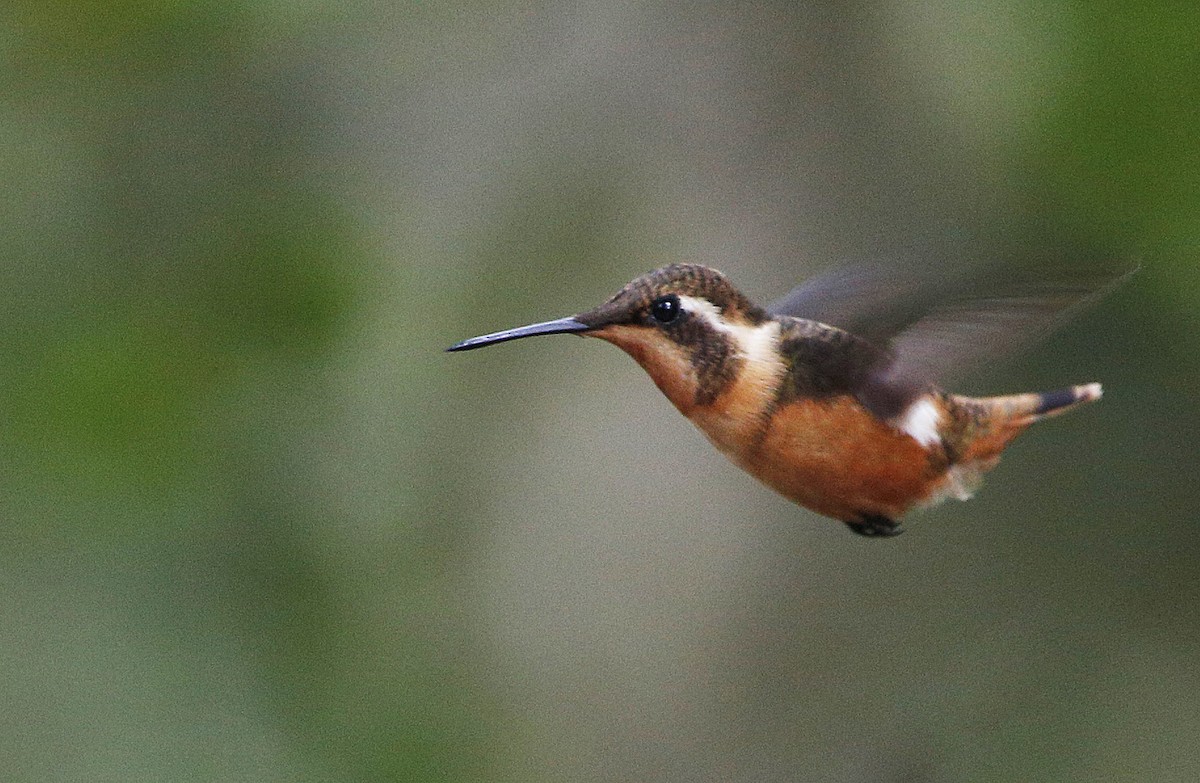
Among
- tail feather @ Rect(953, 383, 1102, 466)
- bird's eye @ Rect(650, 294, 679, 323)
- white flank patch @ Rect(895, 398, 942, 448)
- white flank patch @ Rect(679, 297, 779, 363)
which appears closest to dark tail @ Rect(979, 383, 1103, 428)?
tail feather @ Rect(953, 383, 1102, 466)

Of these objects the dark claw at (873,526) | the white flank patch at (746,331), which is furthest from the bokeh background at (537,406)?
the dark claw at (873,526)

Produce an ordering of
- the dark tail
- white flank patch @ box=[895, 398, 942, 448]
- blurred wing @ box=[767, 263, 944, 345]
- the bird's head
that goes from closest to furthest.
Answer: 1. the bird's head
2. blurred wing @ box=[767, 263, 944, 345]
3. white flank patch @ box=[895, 398, 942, 448]
4. the dark tail

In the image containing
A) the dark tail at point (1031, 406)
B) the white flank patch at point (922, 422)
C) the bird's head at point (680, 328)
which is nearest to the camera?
the bird's head at point (680, 328)

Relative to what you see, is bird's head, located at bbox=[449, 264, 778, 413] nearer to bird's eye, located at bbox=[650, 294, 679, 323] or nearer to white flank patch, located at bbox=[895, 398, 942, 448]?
bird's eye, located at bbox=[650, 294, 679, 323]

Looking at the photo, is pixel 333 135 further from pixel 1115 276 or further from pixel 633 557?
pixel 1115 276

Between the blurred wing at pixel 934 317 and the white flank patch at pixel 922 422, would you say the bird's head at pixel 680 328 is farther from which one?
the white flank patch at pixel 922 422

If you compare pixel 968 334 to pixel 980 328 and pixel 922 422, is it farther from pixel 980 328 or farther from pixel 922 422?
pixel 922 422

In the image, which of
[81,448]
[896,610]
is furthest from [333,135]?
[896,610]

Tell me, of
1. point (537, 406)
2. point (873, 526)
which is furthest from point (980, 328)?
point (537, 406)
